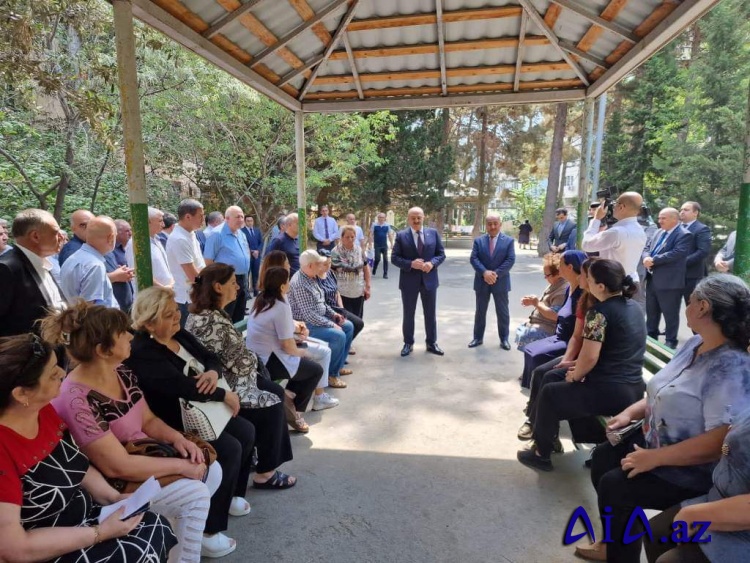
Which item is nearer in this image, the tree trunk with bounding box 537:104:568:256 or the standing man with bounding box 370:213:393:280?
the standing man with bounding box 370:213:393:280

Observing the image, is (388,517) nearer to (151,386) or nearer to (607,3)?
(151,386)

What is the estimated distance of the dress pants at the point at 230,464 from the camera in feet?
8.29

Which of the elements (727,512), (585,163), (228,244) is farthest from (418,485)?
(585,163)

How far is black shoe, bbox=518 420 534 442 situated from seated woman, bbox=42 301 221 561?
99.1 inches

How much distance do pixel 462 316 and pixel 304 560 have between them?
20.2 feet

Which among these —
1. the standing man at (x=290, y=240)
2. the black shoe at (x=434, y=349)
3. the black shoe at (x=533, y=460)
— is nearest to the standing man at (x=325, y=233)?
the standing man at (x=290, y=240)

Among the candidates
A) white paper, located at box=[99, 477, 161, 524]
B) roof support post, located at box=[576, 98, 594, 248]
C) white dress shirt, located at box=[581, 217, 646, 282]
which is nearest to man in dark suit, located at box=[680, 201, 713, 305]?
roof support post, located at box=[576, 98, 594, 248]

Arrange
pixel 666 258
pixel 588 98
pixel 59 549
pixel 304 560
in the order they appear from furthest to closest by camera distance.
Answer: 1. pixel 666 258
2. pixel 588 98
3. pixel 304 560
4. pixel 59 549

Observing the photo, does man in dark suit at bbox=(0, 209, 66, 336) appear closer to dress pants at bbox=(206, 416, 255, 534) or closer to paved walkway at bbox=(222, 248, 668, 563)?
dress pants at bbox=(206, 416, 255, 534)

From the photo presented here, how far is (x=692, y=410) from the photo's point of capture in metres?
2.10

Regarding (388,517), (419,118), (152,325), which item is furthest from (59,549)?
(419,118)

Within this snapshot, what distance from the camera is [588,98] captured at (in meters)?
5.46

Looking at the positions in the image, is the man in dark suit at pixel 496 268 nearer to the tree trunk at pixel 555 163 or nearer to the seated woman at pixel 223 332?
the seated woman at pixel 223 332

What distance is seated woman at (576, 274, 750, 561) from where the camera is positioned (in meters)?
1.98
